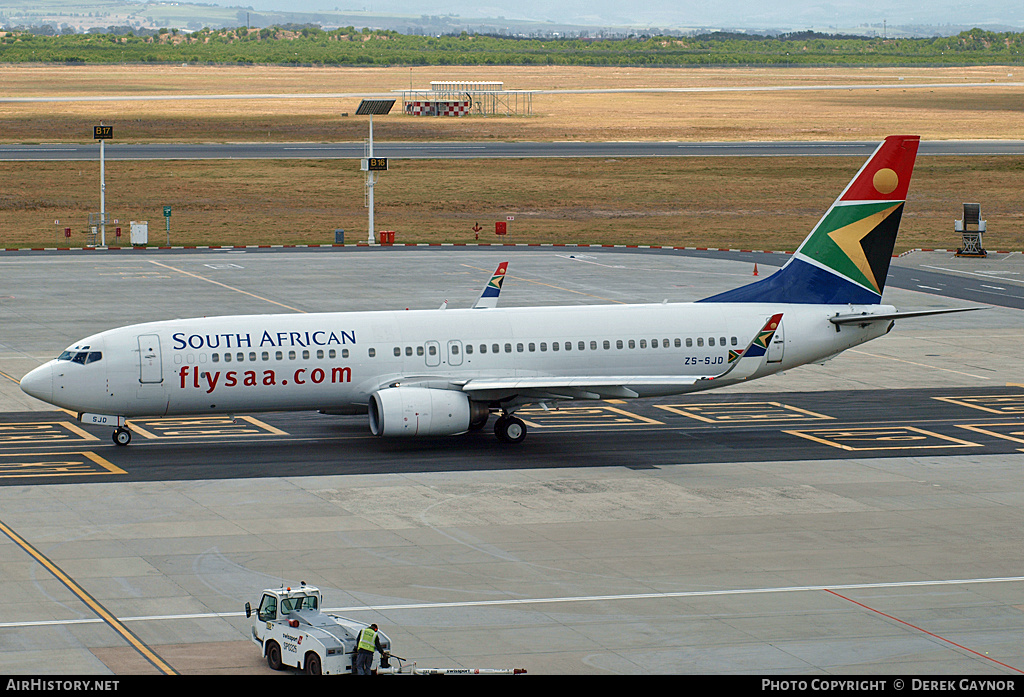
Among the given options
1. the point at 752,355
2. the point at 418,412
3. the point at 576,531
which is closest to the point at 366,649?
the point at 576,531

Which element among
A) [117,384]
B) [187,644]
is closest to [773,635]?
[187,644]

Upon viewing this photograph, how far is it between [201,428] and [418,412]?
9215 mm

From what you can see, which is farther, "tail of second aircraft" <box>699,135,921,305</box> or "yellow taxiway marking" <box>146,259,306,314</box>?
"yellow taxiway marking" <box>146,259,306,314</box>

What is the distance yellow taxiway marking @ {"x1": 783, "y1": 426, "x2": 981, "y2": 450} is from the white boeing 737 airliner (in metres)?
2.68

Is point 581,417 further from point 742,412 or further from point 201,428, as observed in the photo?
point 201,428

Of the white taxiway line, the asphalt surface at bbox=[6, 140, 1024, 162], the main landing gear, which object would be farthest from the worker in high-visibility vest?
the asphalt surface at bbox=[6, 140, 1024, 162]

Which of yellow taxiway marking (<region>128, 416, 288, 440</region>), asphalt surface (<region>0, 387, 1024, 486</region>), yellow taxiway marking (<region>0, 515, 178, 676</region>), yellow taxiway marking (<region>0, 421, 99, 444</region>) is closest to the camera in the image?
yellow taxiway marking (<region>0, 515, 178, 676</region>)

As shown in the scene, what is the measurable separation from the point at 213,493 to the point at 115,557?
638cm

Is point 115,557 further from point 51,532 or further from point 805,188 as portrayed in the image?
point 805,188

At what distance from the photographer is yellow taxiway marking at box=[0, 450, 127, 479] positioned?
40938mm

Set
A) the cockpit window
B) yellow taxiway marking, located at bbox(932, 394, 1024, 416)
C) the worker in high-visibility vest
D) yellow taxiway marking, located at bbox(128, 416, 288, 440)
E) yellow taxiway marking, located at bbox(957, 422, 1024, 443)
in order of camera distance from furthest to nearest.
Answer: yellow taxiway marking, located at bbox(932, 394, 1024, 416) < yellow taxiway marking, located at bbox(128, 416, 288, 440) < yellow taxiway marking, located at bbox(957, 422, 1024, 443) < the cockpit window < the worker in high-visibility vest

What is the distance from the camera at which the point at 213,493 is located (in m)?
38.7

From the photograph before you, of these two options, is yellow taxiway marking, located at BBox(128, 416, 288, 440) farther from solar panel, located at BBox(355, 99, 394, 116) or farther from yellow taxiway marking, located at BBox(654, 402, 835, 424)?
solar panel, located at BBox(355, 99, 394, 116)

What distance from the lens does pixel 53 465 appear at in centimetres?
4200
